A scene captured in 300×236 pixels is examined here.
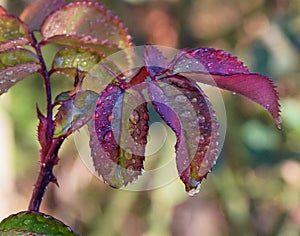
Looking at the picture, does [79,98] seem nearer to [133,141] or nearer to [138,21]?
[133,141]

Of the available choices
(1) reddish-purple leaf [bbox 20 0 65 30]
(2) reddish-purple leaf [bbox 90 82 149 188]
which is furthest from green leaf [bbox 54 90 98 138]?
(1) reddish-purple leaf [bbox 20 0 65 30]

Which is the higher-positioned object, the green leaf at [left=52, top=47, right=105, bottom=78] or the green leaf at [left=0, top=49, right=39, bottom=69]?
the green leaf at [left=0, top=49, right=39, bottom=69]

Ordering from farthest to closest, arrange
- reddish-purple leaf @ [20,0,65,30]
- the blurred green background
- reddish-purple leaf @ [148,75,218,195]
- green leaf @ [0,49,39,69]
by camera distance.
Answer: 1. the blurred green background
2. reddish-purple leaf @ [20,0,65,30]
3. green leaf @ [0,49,39,69]
4. reddish-purple leaf @ [148,75,218,195]

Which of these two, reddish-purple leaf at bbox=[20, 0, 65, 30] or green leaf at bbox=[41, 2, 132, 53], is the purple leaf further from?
reddish-purple leaf at bbox=[20, 0, 65, 30]

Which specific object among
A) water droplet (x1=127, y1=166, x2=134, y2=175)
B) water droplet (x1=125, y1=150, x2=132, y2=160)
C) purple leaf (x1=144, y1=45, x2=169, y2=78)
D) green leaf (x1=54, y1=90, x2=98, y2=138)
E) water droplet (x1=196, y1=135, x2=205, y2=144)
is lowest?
water droplet (x1=127, y1=166, x2=134, y2=175)

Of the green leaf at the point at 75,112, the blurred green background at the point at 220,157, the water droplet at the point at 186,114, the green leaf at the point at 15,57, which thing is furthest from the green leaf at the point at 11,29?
the blurred green background at the point at 220,157

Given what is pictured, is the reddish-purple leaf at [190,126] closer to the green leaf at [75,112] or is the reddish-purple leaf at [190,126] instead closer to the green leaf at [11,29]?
the green leaf at [75,112]

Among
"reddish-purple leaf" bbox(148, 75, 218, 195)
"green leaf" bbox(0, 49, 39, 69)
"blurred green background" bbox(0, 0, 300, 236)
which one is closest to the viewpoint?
"reddish-purple leaf" bbox(148, 75, 218, 195)
